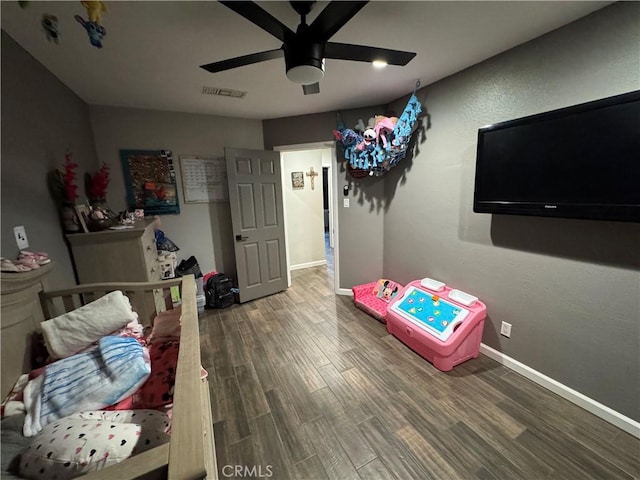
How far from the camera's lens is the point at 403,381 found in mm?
1930

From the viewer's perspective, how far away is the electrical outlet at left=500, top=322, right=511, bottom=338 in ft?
6.61

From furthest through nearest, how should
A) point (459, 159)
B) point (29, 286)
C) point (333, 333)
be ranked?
point (333, 333) < point (459, 159) < point (29, 286)

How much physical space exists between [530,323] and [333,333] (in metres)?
1.60

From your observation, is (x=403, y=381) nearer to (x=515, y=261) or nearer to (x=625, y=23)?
(x=515, y=261)

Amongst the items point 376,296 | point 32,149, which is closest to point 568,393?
point 376,296

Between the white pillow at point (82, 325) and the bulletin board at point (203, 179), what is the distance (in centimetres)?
205

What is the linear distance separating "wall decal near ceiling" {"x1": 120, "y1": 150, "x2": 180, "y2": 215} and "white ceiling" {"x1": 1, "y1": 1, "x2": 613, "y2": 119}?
23.7 inches

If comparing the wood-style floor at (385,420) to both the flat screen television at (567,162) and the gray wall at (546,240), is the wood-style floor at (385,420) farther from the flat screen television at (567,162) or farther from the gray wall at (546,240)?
the flat screen television at (567,162)

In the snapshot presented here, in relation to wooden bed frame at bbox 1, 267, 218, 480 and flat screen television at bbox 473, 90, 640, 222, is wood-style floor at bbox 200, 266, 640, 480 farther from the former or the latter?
flat screen television at bbox 473, 90, 640, 222

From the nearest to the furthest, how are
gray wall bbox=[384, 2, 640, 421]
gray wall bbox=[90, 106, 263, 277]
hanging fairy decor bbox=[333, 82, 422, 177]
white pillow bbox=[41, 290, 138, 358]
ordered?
white pillow bbox=[41, 290, 138, 358]
gray wall bbox=[384, 2, 640, 421]
hanging fairy decor bbox=[333, 82, 422, 177]
gray wall bbox=[90, 106, 263, 277]

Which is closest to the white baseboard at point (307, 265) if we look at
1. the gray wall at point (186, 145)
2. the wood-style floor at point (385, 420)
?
the gray wall at point (186, 145)

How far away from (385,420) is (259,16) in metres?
2.22

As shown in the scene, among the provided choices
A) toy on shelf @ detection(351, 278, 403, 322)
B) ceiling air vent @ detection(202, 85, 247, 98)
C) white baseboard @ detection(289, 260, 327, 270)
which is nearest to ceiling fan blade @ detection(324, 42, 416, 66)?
ceiling air vent @ detection(202, 85, 247, 98)

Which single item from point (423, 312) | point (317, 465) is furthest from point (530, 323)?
point (317, 465)
